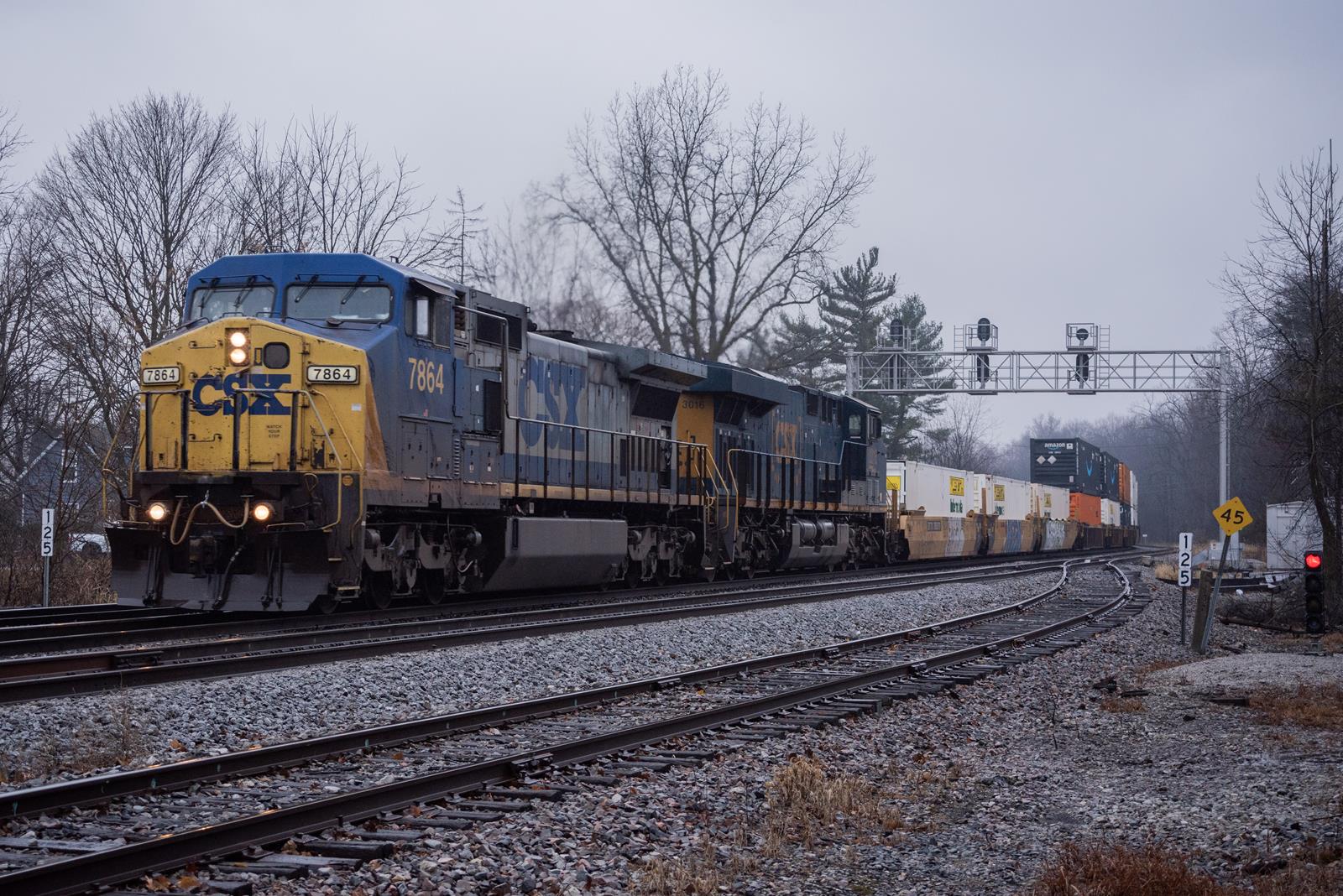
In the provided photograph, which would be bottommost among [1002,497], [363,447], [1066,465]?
[1002,497]

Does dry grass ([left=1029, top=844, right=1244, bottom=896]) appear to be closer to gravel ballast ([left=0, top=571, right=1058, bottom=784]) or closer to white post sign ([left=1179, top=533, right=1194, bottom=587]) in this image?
gravel ballast ([left=0, top=571, right=1058, bottom=784])

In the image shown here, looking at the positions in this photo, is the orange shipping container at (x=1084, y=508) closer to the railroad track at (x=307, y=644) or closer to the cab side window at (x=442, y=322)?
the railroad track at (x=307, y=644)

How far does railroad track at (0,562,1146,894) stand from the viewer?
505 cm

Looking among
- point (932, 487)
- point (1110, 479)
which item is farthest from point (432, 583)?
point (1110, 479)

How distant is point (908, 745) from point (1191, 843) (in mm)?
2758

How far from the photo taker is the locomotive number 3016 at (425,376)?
13922mm

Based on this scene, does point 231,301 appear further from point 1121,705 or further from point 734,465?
point 734,465

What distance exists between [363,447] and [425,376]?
5.09 feet

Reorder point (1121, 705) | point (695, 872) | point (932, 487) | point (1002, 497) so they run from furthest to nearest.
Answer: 1. point (1002, 497)
2. point (932, 487)
3. point (1121, 705)
4. point (695, 872)

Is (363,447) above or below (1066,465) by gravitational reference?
below

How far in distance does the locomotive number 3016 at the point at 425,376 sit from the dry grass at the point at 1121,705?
781 cm

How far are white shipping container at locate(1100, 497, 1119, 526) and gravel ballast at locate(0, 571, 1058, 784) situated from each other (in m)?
47.6

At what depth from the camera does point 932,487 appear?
3734 cm

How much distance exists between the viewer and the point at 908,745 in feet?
28.3
